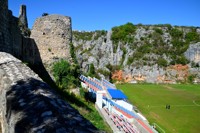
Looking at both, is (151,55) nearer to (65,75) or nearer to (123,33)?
(123,33)

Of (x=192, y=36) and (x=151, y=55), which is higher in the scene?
(x=192, y=36)

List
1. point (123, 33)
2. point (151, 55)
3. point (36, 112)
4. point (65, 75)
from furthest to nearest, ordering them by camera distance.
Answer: point (123, 33)
point (151, 55)
point (65, 75)
point (36, 112)

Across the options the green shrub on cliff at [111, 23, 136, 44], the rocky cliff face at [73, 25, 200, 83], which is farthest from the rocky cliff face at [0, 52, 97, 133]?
the green shrub on cliff at [111, 23, 136, 44]

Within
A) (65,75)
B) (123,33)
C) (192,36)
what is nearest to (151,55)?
(123,33)

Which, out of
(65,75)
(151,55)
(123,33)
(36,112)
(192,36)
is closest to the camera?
(36,112)

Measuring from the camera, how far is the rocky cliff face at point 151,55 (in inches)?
2623

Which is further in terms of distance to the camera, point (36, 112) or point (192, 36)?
point (192, 36)

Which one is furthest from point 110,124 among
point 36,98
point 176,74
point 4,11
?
point 176,74

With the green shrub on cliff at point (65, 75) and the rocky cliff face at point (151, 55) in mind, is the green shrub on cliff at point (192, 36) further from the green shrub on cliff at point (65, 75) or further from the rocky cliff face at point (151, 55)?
the green shrub on cliff at point (65, 75)

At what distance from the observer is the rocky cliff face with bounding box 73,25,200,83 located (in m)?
66.6

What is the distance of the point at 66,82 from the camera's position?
17297 mm

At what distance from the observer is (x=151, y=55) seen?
7162cm

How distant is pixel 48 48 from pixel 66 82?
8.89ft

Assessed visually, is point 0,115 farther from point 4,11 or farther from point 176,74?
point 176,74
